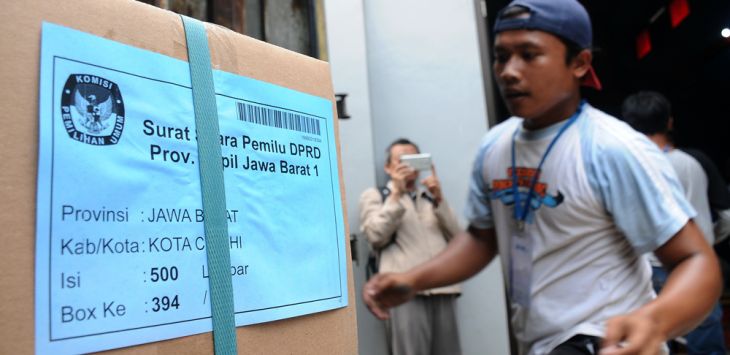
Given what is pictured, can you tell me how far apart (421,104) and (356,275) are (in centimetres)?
113

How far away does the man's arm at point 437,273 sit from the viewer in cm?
155

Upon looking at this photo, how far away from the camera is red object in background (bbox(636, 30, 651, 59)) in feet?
23.6

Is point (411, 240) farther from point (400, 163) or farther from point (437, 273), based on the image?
point (437, 273)

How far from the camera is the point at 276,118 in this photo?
2.87 feet

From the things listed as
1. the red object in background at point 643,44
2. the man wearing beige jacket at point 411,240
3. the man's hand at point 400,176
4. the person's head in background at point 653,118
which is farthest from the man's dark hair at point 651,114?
the red object in background at point 643,44

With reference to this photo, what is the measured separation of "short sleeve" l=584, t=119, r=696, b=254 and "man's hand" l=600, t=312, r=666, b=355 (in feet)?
1.04

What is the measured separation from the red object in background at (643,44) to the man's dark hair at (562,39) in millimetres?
6477

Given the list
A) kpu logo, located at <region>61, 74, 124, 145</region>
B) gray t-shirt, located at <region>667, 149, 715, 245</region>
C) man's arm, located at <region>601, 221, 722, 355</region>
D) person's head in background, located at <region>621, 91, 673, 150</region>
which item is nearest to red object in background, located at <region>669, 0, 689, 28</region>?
person's head in background, located at <region>621, 91, 673, 150</region>

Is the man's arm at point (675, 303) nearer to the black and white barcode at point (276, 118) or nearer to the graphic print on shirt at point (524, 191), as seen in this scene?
the graphic print on shirt at point (524, 191)


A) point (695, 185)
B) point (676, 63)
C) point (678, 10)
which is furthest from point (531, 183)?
point (676, 63)

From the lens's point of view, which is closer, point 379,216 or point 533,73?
point 533,73

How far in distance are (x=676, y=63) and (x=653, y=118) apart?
5.19 metres

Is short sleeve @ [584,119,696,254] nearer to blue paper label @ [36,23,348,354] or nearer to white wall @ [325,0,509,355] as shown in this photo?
blue paper label @ [36,23,348,354]

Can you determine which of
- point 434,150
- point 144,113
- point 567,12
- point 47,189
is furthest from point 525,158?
point 434,150
